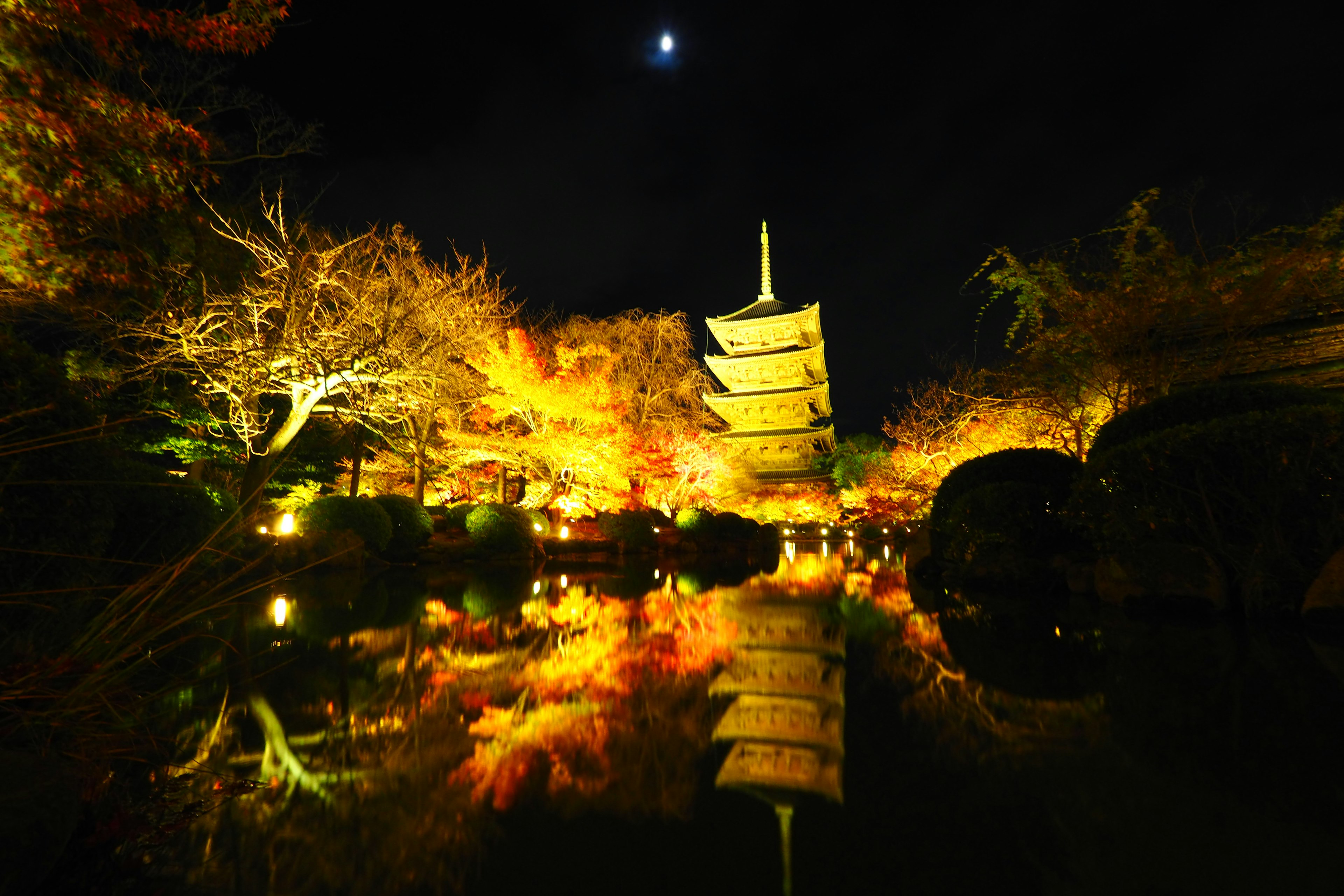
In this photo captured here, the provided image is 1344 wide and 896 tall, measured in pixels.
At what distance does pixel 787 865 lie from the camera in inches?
60.9

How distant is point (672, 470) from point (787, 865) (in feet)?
52.8

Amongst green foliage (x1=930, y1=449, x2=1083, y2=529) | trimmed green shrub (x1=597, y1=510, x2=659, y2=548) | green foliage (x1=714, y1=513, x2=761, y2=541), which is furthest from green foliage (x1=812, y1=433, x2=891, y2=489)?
green foliage (x1=930, y1=449, x2=1083, y2=529)

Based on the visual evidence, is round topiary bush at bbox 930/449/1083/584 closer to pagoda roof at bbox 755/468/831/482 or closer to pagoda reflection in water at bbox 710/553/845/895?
pagoda reflection in water at bbox 710/553/845/895

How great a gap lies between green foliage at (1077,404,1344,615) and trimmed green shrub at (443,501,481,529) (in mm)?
12630

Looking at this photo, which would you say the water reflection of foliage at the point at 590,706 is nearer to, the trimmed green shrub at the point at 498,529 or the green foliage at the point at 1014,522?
the green foliage at the point at 1014,522

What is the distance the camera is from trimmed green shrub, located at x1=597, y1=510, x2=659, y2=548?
15.3m

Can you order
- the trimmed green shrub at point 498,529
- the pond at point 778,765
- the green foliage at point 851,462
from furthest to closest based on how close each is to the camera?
the green foliage at point 851,462 → the trimmed green shrub at point 498,529 → the pond at point 778,765

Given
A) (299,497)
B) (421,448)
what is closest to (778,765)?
(421,448)

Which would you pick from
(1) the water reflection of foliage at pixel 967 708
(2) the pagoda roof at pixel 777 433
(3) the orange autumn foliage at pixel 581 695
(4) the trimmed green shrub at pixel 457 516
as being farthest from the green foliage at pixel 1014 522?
(2) the pagoda roof at pixel 777 433

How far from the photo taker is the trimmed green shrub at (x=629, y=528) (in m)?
15.3

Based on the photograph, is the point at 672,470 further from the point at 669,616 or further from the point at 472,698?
the point at 472,698

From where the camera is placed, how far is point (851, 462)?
33.1m

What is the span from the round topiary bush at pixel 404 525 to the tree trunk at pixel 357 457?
3.10m

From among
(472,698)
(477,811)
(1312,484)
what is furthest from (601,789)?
(1312,484)
